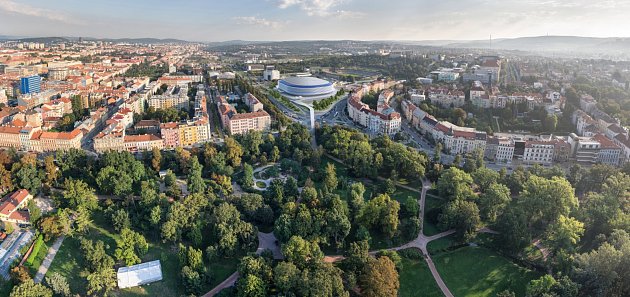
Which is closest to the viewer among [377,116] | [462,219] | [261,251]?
[261,251]

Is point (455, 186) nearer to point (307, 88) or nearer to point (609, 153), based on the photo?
point (609, 153)

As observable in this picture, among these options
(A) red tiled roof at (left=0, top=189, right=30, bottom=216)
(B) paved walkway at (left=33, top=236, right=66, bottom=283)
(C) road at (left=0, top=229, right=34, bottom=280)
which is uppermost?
(A) red tiled roof at (left=0, top=189, right=30, bottom=216)

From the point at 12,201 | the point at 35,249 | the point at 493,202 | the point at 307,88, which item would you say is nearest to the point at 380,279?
the point at 493,202

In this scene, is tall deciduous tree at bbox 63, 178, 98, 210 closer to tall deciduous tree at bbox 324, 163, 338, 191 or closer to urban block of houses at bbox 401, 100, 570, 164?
tall deciduous tree at bbox 324, 163, 338, 191

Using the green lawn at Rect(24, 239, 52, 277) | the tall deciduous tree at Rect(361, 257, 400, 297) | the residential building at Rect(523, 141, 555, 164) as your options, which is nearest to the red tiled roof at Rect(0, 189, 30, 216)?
the green lawn at Rect(24, 239, 52, 277)

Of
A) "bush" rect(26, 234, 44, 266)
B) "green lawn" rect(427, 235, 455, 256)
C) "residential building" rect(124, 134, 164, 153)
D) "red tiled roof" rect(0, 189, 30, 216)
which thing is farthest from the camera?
"residential building" rect(124, 134, 164, 153)

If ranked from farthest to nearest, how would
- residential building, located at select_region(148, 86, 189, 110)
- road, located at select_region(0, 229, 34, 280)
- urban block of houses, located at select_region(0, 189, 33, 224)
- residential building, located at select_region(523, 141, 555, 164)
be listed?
residential building, located at select_region(148, 86, 189, 110), residential building, located at select_region(523, 141, 555, 164), urban block of houses, located at select_region(0, 189, 33, 224), road, located at select_region(0, 229, 34, 280)

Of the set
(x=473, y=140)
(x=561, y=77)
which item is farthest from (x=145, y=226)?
(x=561, y=77)
